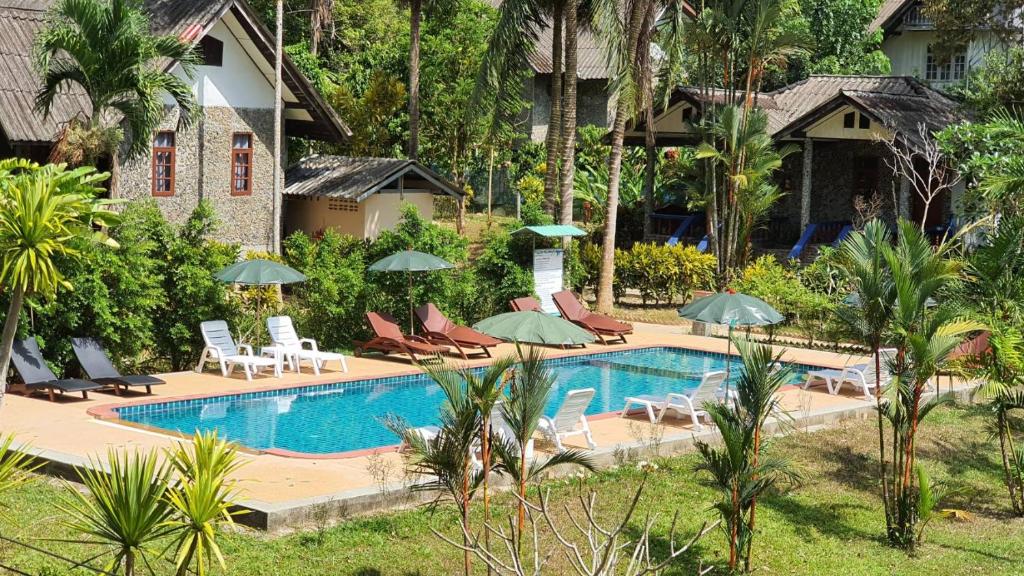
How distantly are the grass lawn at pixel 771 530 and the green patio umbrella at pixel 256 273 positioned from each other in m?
6.82

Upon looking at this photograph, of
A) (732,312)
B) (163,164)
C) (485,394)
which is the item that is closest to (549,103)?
(163,164)

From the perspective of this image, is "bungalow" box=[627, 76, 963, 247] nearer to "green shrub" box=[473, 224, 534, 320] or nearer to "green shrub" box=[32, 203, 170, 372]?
"green shrub" box=[473, 224, 534, 320]

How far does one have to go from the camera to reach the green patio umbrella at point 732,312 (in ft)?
53.1

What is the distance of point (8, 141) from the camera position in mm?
23047

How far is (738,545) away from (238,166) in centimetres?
1978

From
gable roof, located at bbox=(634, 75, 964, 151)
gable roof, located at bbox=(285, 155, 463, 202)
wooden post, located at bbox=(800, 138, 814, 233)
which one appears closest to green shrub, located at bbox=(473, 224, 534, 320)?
gable roof, located at bbox=(285, 155, 463, 202)

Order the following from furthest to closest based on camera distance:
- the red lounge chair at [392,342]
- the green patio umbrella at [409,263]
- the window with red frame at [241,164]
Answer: the window with red frame at [241,164]
the red lounge chair at [392,342]
the green patio umbrella at [409,263]

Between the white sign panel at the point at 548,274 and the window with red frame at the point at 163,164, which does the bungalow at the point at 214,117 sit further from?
the white sign panel at the point at 548,274

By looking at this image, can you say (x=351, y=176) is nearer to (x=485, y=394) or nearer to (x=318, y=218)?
(x=318, y=218)

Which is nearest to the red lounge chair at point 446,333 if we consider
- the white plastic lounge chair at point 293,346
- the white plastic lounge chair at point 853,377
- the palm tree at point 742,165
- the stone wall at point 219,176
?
the white plastic lounge chair at point 293,346

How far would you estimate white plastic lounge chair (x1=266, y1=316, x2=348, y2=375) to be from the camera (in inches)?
760

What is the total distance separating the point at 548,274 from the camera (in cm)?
2466

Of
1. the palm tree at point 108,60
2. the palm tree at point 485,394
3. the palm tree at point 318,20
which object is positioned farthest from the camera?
the palm tree at point 318,20

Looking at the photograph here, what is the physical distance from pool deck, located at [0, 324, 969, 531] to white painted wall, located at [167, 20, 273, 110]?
30.8ft
